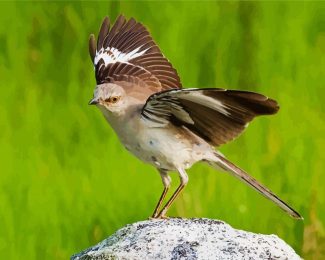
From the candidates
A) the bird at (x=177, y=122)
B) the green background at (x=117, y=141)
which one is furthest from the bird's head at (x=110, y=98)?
the green background at (x=117, y=141)

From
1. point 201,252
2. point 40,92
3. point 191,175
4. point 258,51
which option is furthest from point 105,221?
point 201,252

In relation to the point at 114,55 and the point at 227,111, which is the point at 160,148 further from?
the point at 114,55

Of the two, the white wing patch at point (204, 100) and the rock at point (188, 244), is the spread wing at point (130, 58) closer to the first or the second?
the white wing patch at point (204, 100)

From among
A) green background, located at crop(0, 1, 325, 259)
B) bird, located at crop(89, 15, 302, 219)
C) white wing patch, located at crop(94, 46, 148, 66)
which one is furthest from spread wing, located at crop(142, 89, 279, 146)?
green background, located at crop(0, 1, 325, 259)

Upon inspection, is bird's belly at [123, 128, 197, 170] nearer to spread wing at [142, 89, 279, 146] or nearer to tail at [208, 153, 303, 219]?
→ spread wing at [142, 89, 279, 146]

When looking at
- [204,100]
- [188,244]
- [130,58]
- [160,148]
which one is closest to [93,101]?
[160,148]

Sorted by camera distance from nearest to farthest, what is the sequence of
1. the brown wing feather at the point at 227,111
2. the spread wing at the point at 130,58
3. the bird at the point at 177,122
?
1. the brown wing feather at the point at 227,111
2. the bird at the point at 177,122
3. the spread wing at the point at 130,58

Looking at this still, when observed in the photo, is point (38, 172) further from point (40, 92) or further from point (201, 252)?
point (201, 252)
